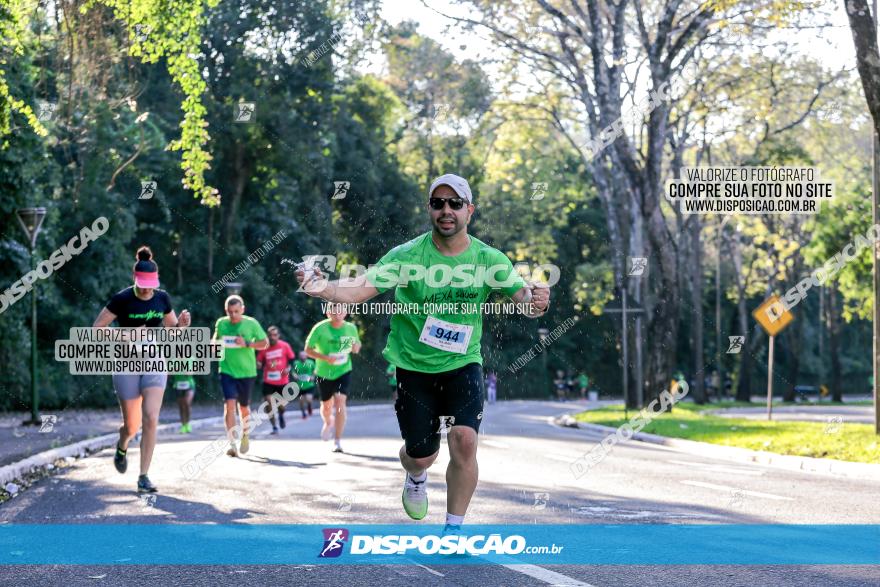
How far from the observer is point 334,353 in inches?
651

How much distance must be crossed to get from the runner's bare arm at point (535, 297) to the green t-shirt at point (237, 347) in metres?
9.02

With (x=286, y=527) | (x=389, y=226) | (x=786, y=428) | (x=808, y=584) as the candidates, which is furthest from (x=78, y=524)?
(x=389, y=226)

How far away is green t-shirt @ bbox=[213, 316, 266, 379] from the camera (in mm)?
16016

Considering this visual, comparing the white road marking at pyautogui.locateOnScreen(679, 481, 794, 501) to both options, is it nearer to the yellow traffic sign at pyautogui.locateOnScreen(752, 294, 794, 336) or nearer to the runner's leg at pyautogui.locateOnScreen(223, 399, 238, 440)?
the runner's leg at pyautogui.locateOnScreen(223, 399, 238, 440)

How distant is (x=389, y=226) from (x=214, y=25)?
13.7 meters

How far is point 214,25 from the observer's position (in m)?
41.5

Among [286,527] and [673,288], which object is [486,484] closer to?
[286,527]

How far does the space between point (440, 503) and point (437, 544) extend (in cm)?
233

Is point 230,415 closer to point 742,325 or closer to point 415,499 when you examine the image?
point 415,499

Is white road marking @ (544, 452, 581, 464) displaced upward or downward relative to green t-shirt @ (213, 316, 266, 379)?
downward

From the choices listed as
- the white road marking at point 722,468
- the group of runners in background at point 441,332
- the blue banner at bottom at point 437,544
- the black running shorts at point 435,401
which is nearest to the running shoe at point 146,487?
the blue banner at bottom at point 437,544

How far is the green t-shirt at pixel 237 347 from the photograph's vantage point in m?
16.0

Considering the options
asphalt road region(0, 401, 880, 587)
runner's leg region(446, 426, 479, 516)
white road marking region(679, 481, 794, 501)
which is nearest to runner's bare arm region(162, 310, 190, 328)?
asphalt road region(0, 401, 880, 587)

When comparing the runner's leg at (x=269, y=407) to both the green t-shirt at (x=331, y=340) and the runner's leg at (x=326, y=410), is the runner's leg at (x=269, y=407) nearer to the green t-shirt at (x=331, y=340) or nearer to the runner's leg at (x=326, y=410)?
the runner's leg at (x=326, y=410)
